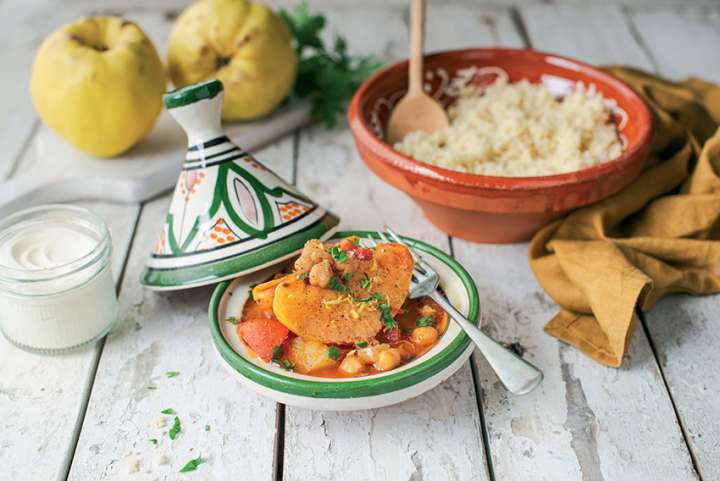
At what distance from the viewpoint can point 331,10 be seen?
2924 millimetres

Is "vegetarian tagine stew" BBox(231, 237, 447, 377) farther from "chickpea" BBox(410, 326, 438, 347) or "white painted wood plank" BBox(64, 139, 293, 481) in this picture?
"white painted wood plank" BBox(64, 139, 293, 481)

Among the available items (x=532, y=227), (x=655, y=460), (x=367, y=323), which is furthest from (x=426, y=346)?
(x=532, y=227)

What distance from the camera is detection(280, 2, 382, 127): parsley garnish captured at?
7.27ft

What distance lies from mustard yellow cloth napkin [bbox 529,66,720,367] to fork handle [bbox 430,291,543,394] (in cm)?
28

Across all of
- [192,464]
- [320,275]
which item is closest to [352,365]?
[320,275]

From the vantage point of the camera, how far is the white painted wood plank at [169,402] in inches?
49.9

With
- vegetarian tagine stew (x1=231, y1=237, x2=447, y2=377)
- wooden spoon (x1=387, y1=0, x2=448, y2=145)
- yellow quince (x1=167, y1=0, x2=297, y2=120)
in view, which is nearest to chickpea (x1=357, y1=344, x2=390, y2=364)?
vegetarian tagine stew (x1=231, y1=237, x2=447, y2=377)

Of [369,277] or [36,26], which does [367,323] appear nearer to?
[369,277]

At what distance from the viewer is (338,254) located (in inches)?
52.7

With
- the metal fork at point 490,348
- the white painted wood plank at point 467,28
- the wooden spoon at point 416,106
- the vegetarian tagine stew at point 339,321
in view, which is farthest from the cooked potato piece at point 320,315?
the white painted wood plank at point 467,28

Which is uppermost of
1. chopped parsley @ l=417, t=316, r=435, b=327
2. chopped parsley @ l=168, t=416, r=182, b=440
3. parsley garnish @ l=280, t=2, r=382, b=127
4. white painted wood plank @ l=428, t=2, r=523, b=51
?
chopped parsley @ l=417, t=316, r=435, b=327

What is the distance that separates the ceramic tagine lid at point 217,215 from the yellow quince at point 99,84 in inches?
15.6

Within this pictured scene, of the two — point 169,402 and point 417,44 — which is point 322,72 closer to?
point 417,44

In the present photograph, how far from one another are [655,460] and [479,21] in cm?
188
